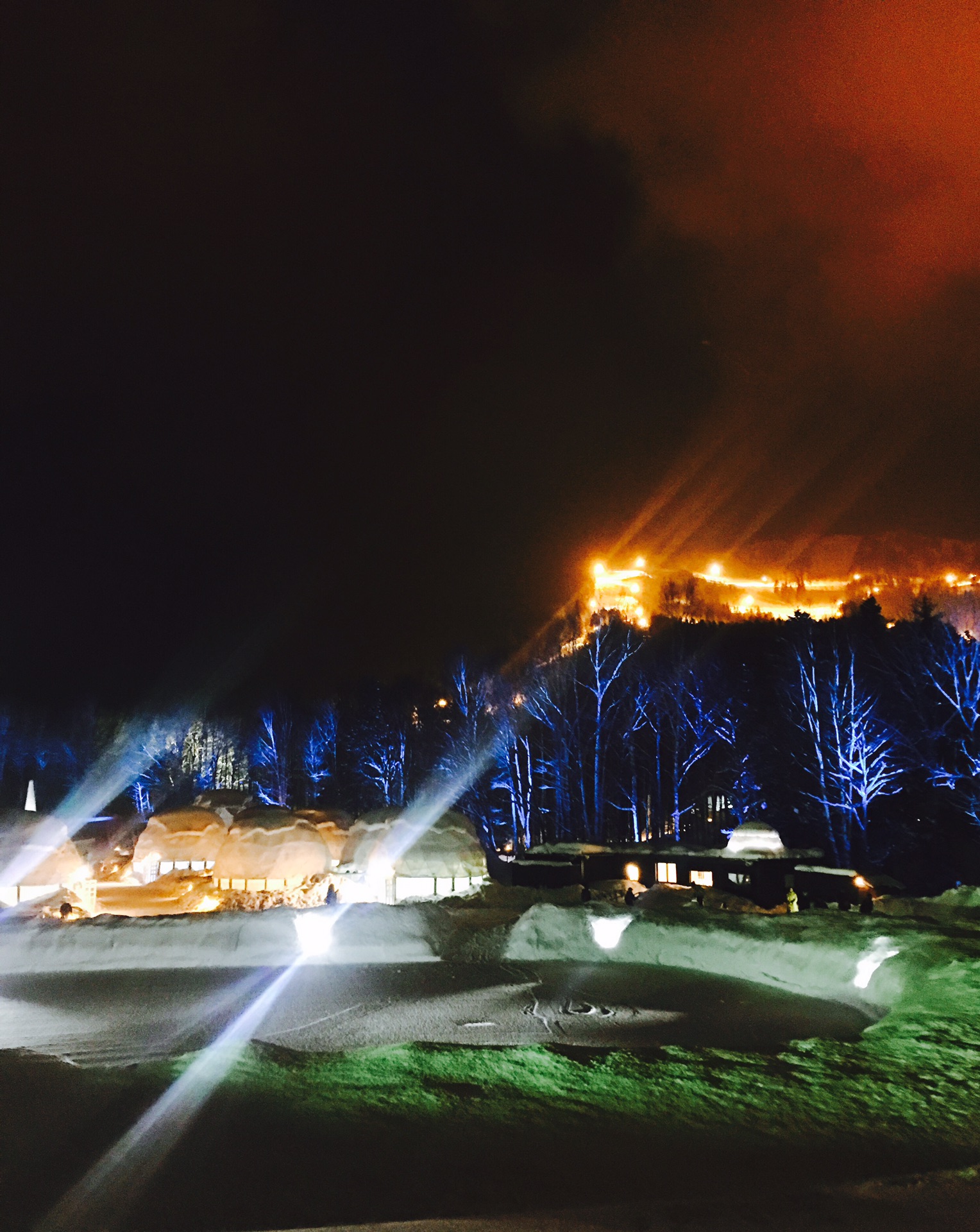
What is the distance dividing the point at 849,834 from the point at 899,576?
4313cm

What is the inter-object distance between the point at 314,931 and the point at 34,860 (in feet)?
54.3

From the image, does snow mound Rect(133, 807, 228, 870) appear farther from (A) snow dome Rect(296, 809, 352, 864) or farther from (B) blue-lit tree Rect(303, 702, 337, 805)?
(B) blue-lit tree Rect(303, 702, 337, 805)

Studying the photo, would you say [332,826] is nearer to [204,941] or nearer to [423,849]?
[423,849]

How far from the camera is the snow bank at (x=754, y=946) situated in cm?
1390

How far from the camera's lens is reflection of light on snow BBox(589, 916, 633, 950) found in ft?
61.6

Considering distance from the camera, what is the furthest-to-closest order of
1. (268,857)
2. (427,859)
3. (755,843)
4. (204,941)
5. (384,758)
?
(384,758) < (268,857) < (427,859) < (755,843) < (204,941)

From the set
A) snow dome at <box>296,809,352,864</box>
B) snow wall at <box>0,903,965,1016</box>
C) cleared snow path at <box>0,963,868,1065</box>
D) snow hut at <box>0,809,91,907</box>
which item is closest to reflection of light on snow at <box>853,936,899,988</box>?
snow wall at <box>0,903,965,1016</box>

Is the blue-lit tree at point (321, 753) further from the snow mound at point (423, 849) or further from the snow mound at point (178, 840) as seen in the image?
the snow mound at point (423, 849)

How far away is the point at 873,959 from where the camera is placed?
14.2 m

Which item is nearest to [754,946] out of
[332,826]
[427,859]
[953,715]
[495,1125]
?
[495,1125]

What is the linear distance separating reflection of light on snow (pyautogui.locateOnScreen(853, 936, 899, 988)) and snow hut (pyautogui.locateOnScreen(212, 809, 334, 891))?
21310mm

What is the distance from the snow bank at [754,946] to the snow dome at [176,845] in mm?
19296

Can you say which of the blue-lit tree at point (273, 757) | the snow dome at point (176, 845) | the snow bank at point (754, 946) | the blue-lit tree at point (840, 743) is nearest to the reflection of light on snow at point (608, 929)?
the snow bank at point (754, 946)

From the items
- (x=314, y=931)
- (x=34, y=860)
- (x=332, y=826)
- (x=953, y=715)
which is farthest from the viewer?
(x=332, y=826)
